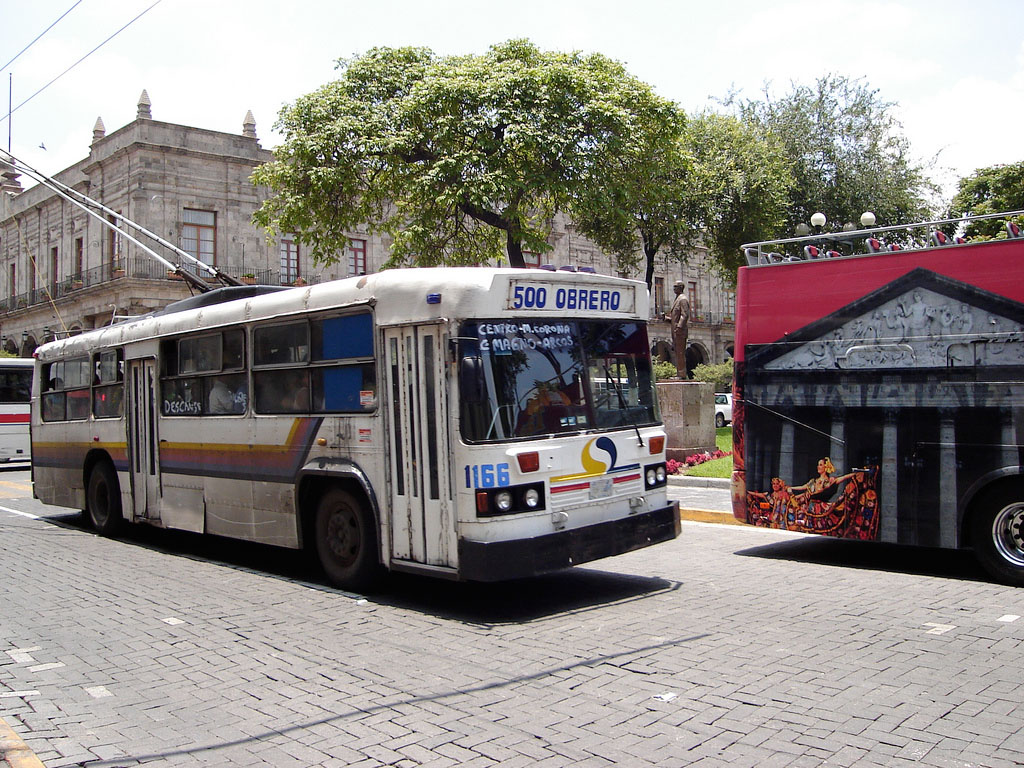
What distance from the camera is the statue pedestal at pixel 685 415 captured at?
1741 cm

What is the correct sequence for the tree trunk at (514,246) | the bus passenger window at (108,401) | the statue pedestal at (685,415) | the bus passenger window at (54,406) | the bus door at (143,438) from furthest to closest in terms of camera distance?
the tree trunk at (514,246) < the statue pedestal at (685,415) < the bus passenger window at (54,406) < the bus passenger window at (108,401) < the bus door at (143,438)

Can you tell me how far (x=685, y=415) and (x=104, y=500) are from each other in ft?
33.5

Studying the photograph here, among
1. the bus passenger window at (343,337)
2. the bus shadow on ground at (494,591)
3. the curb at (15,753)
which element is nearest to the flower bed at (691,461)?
the bus shadow on ground at (494,591)

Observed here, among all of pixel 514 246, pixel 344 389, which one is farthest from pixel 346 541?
pixel 514 246

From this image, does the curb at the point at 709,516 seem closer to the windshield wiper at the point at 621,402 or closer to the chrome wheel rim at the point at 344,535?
the windshield wiper at the point at 621,402

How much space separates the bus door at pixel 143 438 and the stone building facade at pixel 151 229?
84.2ft

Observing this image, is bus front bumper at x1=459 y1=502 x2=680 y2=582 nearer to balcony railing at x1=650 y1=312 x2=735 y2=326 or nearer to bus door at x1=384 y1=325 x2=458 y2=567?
bus door at x1=384 y1=325 x2=458 y2=567

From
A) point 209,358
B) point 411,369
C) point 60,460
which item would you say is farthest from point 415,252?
point 411,369

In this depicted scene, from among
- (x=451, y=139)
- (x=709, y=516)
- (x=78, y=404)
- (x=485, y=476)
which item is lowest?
(x=709, y=516)

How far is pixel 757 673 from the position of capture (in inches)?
214

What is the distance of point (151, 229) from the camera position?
38562 mm

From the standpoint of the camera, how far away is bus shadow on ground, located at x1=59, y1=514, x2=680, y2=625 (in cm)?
729

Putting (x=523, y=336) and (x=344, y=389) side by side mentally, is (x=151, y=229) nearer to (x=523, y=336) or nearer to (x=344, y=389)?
(x=344, y=389)

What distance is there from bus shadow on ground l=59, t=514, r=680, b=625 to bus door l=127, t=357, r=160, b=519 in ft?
5.01
